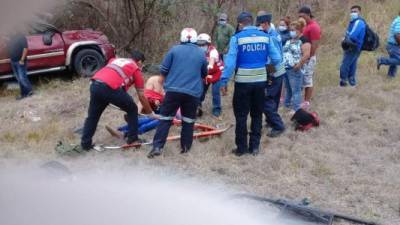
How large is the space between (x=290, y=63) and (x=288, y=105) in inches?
36.5

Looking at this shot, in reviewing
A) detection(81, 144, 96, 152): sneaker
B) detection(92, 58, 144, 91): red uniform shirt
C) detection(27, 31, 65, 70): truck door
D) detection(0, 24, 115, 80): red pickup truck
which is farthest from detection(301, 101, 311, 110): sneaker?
detection(27, 31, 65, 70): truck door

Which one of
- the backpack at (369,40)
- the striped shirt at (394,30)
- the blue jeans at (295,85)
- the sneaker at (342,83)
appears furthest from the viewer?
the sneaker at (342,83)

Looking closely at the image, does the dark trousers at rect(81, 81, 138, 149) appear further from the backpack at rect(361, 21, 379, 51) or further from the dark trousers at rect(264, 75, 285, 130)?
the backpack at rect(361, 21, 379, 51)

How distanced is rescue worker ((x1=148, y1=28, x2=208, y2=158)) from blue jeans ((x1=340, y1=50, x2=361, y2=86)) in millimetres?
3639

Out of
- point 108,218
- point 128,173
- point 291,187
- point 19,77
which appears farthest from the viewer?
point 19,77

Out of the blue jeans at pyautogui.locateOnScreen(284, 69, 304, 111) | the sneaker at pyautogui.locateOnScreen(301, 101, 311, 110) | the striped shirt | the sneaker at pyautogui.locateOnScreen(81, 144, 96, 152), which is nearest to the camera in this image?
the sneaker at pyautogui.locateOnScreen(81, 144, 96, 152)

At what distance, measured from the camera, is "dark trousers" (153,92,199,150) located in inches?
251

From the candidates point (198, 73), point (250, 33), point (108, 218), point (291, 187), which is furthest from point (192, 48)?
point (108, 218)

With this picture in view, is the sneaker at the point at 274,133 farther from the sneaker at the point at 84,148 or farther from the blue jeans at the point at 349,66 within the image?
the blue jeans at the point at 349,66

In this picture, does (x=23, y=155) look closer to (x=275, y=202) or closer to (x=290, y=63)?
(x=275, y=202)

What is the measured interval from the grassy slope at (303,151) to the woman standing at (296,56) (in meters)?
0.46

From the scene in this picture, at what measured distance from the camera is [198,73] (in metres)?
6.39

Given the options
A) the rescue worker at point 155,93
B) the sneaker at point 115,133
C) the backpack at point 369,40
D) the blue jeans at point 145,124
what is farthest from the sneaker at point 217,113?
the backpack at point 369,40

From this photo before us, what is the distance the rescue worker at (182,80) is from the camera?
20.7 feet
